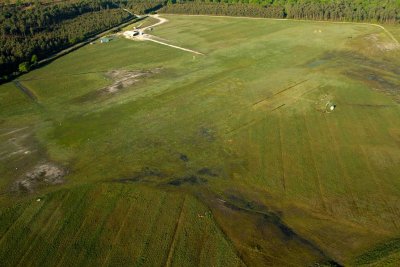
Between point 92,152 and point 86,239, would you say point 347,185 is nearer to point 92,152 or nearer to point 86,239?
point 86,239

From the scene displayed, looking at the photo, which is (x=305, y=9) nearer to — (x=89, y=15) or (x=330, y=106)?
(x=330, y=106)

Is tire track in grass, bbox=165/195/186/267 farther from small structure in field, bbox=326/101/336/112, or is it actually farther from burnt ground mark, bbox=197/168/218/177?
small structure in field, bbox=326/101/336/112

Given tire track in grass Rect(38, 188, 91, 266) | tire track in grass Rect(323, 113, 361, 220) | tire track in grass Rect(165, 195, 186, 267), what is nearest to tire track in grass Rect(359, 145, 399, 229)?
tire track in grass Rect(323, 113, 361, 220)

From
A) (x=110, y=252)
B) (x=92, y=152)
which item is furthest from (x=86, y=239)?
(x=92, y=152)

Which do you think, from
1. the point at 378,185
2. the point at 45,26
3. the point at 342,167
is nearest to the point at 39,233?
the point at 342,167

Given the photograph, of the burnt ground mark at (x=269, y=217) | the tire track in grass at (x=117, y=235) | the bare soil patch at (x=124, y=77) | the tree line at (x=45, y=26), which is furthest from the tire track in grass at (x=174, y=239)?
the tree line at (x=45, y=26)

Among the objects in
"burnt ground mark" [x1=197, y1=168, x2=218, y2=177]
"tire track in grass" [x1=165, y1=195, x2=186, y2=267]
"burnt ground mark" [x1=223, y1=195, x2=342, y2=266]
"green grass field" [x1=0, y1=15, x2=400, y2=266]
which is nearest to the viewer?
"tire track in grass" [x1=165, y1=195, x2=186, y2=267]

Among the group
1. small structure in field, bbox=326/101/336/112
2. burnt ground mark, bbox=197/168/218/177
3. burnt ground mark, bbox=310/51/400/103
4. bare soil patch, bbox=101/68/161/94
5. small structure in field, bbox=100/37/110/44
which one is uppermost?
small structure in field, bbox=100/37/110/44
